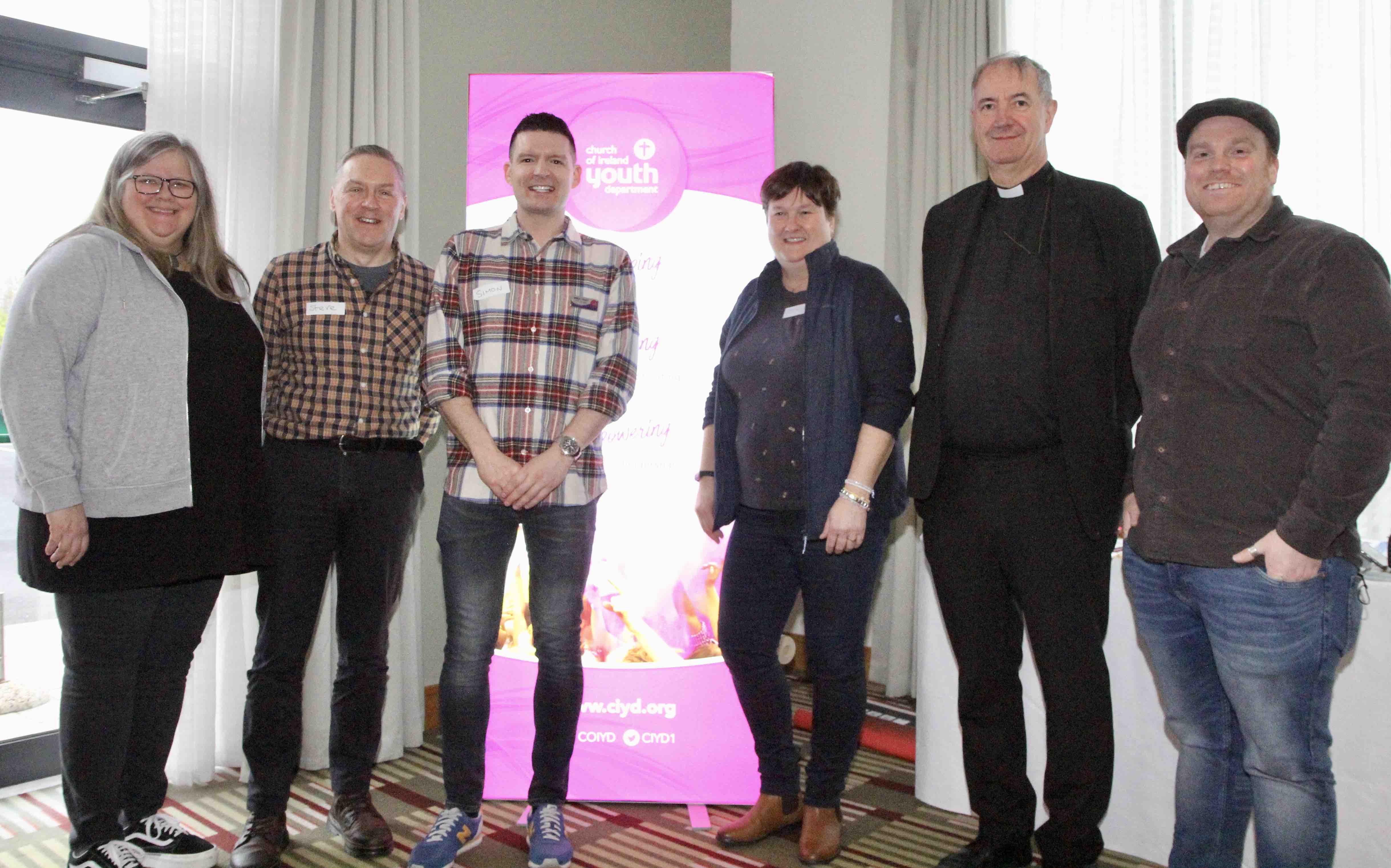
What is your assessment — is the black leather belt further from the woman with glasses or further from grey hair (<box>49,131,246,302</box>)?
grey hair (<box>49,131,246,302</box>)

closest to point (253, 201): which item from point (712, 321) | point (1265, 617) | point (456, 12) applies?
point (456, 12)

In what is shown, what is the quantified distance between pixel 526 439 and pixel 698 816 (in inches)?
43.2

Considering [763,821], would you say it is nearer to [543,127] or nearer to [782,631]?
[782,631]

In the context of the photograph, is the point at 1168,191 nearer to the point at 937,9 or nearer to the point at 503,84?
the point at 937,9

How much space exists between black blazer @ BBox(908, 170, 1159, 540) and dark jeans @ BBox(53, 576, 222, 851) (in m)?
1.56

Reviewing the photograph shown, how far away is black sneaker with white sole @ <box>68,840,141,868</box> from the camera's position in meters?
1.87

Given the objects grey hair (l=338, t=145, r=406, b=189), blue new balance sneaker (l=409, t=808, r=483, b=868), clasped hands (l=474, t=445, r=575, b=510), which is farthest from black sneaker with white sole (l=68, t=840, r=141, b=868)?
grey hair (l=338, t=145, r=406, b=189)

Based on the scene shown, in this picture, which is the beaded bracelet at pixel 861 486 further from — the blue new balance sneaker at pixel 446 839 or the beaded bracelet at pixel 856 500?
the blue new balance sneaker at pixel 446 839

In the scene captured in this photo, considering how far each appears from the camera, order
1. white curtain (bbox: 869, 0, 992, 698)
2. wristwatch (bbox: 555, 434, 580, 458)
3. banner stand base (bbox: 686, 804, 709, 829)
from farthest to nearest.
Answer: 1. white curtain (bbox: 869, 0, 992, 698)
2. banner stand base (bbox: 686, 804, 709, 829)
3. wristwatch (bbox: 555, 434, 580, 458)

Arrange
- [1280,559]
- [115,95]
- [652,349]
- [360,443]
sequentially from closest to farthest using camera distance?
[1280,559] → [360,443] → [652,349] → [115,95]

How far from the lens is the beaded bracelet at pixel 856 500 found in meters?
2.08

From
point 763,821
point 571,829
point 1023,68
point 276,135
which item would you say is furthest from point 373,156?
point 763,821

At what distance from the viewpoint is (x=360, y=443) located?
213 cm

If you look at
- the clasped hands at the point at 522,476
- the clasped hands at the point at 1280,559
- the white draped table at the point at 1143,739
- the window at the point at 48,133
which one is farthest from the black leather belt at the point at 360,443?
the clasped hands at the point at 1280,559
